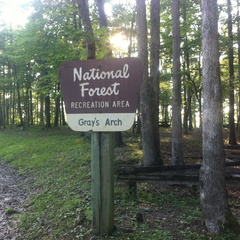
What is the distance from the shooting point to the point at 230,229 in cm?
388

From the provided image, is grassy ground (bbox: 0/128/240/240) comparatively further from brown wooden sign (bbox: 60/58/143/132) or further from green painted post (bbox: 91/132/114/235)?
brown wooden sign (bbox: 60/58/143/132)

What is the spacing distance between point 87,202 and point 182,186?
308cm

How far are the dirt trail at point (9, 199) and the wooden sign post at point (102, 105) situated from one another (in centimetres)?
277

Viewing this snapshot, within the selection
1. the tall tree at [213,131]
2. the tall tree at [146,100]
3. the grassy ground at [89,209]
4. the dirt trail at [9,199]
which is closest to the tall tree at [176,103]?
the tall tree at [146,100]

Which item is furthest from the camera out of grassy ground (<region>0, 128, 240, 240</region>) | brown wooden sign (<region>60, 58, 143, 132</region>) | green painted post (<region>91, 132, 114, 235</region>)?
grassy ground (<region>0, 128, 240, 240</region>)

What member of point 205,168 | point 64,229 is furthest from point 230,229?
point 64,229

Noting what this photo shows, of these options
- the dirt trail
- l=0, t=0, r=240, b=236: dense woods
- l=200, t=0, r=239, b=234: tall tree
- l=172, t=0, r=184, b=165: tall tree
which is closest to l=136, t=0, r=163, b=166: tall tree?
l=0, t=0, r=240, b=236: dense woods

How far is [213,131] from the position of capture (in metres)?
3.98

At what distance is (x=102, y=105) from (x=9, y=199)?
5584 mm

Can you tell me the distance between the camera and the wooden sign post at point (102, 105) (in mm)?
3297

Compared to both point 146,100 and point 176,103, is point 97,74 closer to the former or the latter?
point 146,100

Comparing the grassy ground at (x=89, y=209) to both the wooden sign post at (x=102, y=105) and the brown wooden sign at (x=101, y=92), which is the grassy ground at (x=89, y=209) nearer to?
the wooden sign post at (x=102, y=105)

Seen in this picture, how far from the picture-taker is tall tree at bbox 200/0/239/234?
398cm

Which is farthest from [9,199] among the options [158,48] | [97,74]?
[158,48]
